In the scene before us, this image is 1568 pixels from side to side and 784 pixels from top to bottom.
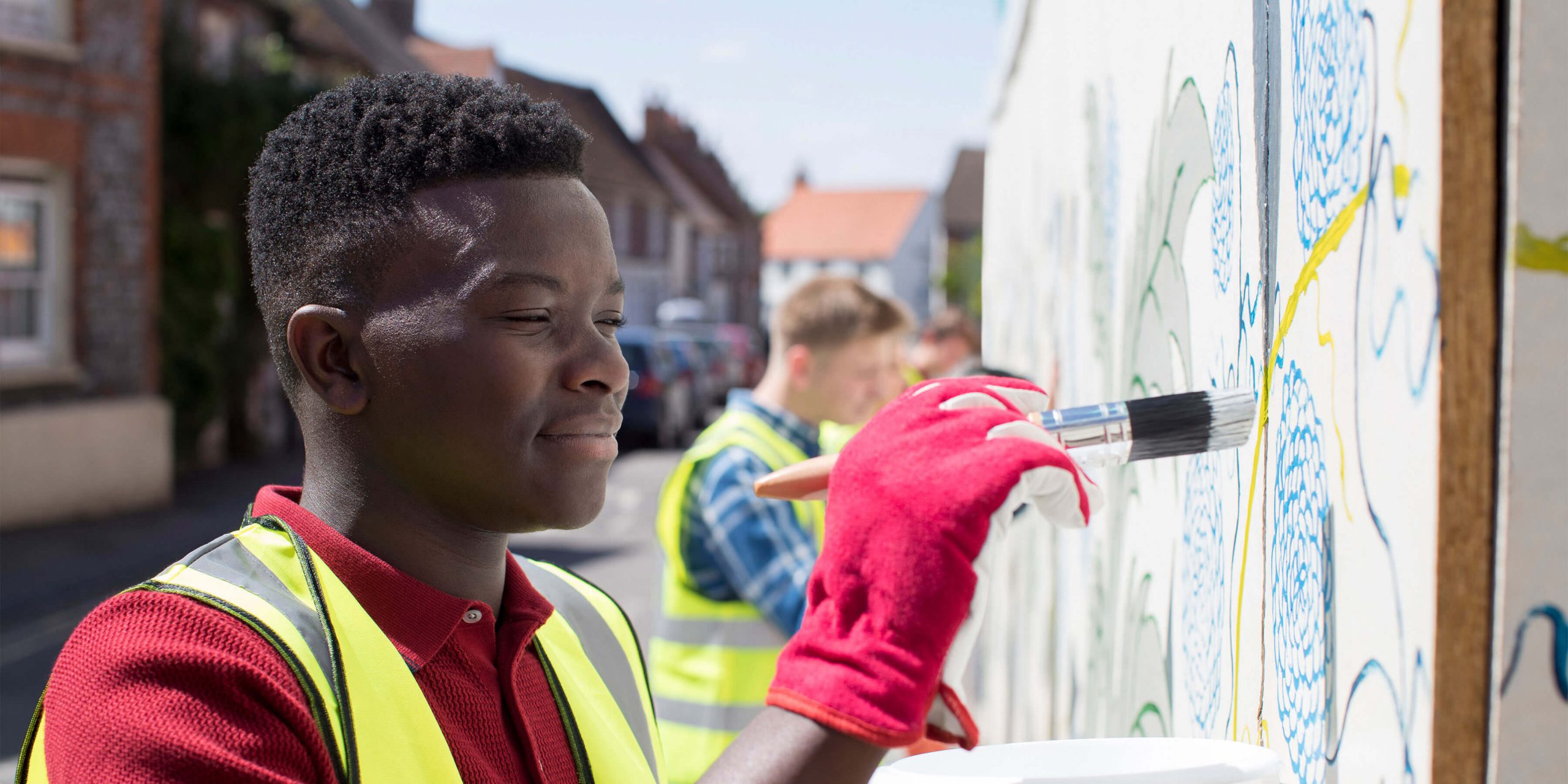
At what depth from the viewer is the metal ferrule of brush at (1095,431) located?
1229 millimetres

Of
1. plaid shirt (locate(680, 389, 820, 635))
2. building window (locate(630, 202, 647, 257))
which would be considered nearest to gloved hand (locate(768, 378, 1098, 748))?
plaid shirt (locate(680, 389, 820, 635))

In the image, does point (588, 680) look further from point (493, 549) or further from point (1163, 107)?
point (1163, 107)

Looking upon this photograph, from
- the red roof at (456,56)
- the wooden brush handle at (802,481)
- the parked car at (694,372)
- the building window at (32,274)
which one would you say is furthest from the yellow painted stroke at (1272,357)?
the red roof at (456,56)

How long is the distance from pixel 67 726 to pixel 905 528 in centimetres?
69

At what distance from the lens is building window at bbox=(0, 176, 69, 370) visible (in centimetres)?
1070

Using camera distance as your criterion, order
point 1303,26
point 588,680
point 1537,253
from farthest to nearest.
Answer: point 588,680 < point 1303,26 < point 1537,253

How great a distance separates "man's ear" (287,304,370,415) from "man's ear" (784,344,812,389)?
82.7 inches

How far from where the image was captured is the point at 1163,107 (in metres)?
1.78

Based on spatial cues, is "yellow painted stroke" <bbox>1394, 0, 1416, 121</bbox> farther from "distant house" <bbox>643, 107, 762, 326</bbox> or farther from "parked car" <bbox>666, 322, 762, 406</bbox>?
"distant house" <bbox>643, 107, 762, 326</bbox>

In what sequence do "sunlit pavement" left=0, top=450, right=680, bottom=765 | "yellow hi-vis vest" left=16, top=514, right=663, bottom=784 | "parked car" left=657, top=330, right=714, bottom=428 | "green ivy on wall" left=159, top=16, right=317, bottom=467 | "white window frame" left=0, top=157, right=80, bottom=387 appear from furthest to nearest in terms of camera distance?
1. "parked car" left=657, top=330, right=714, bottom=428
2. "green ivy on wall" left=159, top=16, right=317, bottom=467
3. "white window frame" left=0, top=157, right=80, bottom=387
4. "sunlit pavement" left=0, top=450, right=680, bottom=765
5. "yellow hi-vis vest" left=16, top=514, right=663, bottom=784

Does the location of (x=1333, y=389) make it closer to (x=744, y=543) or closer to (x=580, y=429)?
(x=580, y=429)

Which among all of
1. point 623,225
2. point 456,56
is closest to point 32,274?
point 456,56

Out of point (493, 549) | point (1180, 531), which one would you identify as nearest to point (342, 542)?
point (493, 549)

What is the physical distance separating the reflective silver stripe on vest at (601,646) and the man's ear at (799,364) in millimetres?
1691
